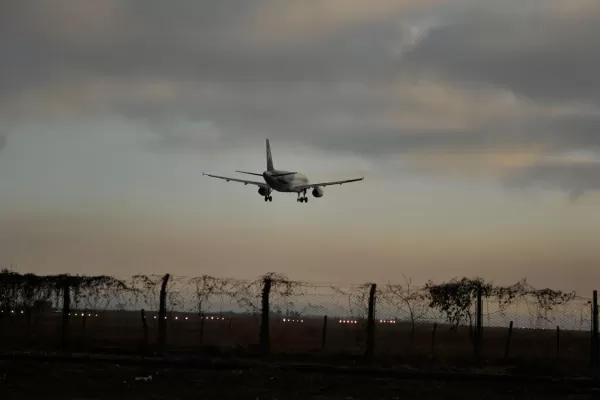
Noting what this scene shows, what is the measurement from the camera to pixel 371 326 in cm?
2020

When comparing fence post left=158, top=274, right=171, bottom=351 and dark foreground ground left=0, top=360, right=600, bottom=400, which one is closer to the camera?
dark foreground ground left=0, top=360, right=600, bottom=400

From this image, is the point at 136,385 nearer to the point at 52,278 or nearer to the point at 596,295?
the point at 52,278

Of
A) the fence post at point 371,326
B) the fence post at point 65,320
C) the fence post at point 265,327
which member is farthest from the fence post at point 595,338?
the fence post at point 65,320

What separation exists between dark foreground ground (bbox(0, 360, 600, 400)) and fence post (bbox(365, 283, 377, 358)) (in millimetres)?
3602

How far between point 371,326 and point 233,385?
618 centimetres

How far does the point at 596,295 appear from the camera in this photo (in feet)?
69.3

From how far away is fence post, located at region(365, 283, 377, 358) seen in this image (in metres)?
20.2

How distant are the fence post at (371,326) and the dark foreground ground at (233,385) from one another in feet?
11.8

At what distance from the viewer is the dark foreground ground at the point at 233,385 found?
13.9 meters

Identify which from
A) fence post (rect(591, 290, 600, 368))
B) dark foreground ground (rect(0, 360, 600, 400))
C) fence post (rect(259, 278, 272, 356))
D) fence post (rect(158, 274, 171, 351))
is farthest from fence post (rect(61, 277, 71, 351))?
fence post (rect(591, 290, 600, 368))

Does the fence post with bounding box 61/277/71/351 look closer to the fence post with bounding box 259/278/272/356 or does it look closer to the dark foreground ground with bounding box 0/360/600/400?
the dark foreground ground with bounding box 0/360/600/400

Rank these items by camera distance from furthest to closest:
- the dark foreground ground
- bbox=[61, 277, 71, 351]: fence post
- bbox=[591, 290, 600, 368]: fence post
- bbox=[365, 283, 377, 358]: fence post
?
bbox=[61, 277, 71, 351]: fence post, bbox=[591, 290, 600, 368]: fence post, bbox=[365, 283, 377, 358]: fence post, the dark foreground ground

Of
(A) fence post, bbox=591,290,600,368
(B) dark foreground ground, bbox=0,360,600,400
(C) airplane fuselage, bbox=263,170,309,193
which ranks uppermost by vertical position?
(C) airplane fuselage, bbox=263,170,309,193

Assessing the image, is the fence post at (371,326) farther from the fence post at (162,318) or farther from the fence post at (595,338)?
the fence post at (595,338)
